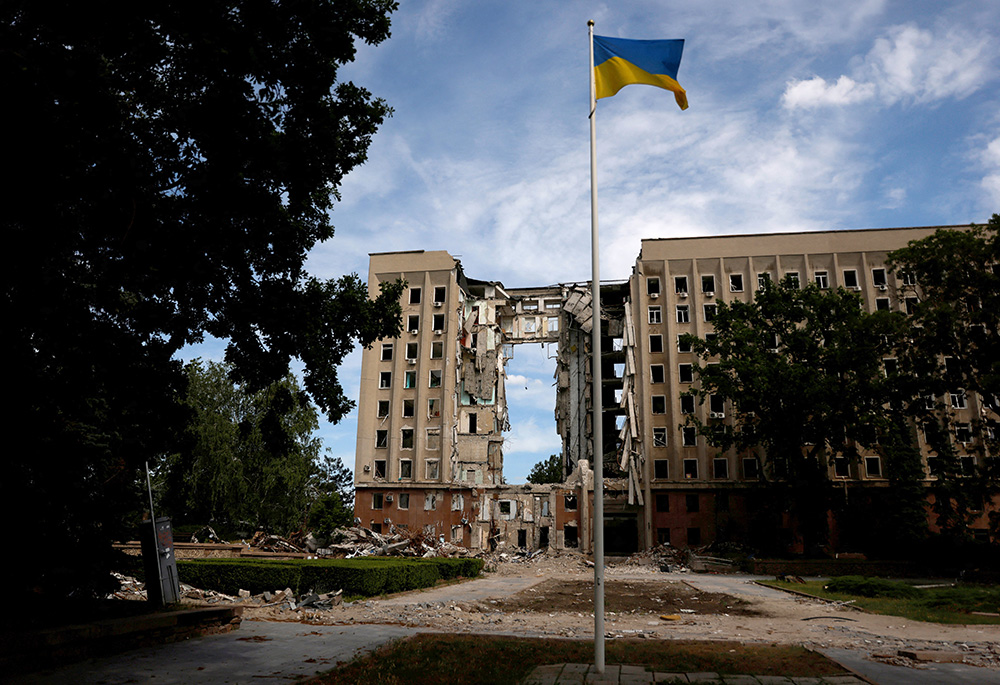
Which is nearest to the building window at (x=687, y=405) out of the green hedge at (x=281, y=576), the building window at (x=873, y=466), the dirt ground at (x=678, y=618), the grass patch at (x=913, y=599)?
the building window at (x=873, y=466)

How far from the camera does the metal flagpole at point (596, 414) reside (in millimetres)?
8320

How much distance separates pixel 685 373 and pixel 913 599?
30.2 meters

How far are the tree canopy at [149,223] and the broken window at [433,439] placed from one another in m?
37.8

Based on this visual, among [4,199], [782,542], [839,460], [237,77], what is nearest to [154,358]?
[4,199]

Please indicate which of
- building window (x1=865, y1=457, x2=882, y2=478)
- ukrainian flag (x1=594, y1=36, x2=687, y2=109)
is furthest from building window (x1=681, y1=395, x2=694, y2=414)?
ukrainian flag (x1=594, y1=36, x2=687, y2=109)

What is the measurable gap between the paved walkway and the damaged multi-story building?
3658 cm

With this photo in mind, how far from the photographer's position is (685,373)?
48156 millimetres

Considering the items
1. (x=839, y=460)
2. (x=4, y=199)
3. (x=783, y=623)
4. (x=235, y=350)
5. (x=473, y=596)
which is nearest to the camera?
(x=4, y=199)

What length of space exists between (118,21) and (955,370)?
34.7 meters

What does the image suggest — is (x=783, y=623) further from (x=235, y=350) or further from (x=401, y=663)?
(x=235, y=350)

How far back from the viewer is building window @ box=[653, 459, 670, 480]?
→ 4644 centimetres

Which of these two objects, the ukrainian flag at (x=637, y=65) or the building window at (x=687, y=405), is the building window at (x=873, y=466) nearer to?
the building window at (x=687, y=405)

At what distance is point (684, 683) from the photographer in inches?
293

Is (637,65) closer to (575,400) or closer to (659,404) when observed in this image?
(659,404)
